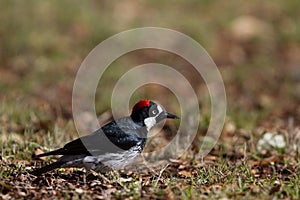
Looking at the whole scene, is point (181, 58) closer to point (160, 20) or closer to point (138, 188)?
point (160, 20)

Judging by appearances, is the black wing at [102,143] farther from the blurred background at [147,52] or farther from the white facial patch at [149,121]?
the blurred background at [147,52]

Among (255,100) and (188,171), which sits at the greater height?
(255,100)

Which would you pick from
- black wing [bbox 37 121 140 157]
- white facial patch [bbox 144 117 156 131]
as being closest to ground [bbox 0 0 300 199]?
black wing [bbox 37 121 140 157]

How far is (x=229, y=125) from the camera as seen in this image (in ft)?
27.8

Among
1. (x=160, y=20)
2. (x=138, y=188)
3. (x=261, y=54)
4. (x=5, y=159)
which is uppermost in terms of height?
(x=160, y=20)

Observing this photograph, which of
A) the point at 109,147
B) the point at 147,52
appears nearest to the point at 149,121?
the point at 109,147

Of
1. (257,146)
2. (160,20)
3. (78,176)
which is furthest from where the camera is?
(160,20)

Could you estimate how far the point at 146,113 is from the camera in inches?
247

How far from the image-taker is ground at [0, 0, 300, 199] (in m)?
5.58

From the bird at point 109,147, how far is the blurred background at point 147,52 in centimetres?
203

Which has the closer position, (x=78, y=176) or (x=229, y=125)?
(x=78, y=176)

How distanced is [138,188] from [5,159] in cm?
185

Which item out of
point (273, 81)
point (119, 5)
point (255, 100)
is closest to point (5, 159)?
point (255, 100)

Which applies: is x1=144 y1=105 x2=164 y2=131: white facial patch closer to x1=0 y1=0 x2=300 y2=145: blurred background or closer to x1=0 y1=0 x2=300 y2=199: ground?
x1=0 y1=0 x2=300 y2=199: ground
